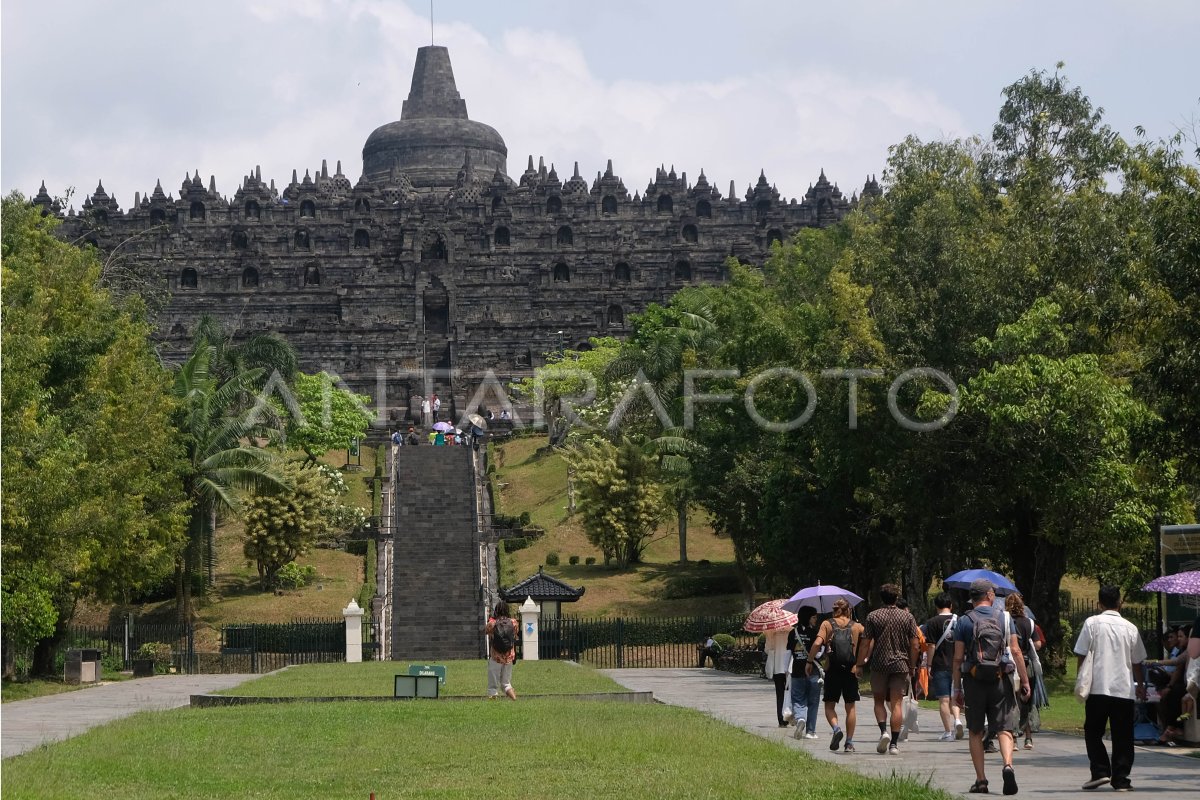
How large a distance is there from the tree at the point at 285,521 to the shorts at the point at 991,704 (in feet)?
120

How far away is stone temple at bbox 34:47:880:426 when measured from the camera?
292ft

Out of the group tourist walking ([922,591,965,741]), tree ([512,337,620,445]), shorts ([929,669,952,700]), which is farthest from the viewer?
tree ([512,337,620,445])

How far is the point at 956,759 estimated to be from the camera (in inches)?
702

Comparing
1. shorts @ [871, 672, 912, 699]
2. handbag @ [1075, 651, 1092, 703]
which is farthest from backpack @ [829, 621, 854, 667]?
handbag @ [1075, 651, 1092, 703]

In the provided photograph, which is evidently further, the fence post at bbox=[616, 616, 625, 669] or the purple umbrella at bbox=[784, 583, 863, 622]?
the fence post at bbox=[616, 616, 625, 669]

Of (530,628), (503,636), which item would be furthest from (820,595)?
(530,628)

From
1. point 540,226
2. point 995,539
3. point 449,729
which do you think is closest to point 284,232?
point 540,226

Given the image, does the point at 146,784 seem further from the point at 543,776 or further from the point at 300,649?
the point at 300,649

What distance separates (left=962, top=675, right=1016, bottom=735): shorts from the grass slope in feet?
109

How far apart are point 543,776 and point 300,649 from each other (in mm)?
28393

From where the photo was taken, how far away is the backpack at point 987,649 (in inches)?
607

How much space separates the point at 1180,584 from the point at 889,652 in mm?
4137

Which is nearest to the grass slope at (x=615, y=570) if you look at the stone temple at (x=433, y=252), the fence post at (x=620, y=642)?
the fence post at (x=620, y=642)

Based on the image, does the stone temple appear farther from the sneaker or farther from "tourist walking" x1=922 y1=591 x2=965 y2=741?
the sneaker
